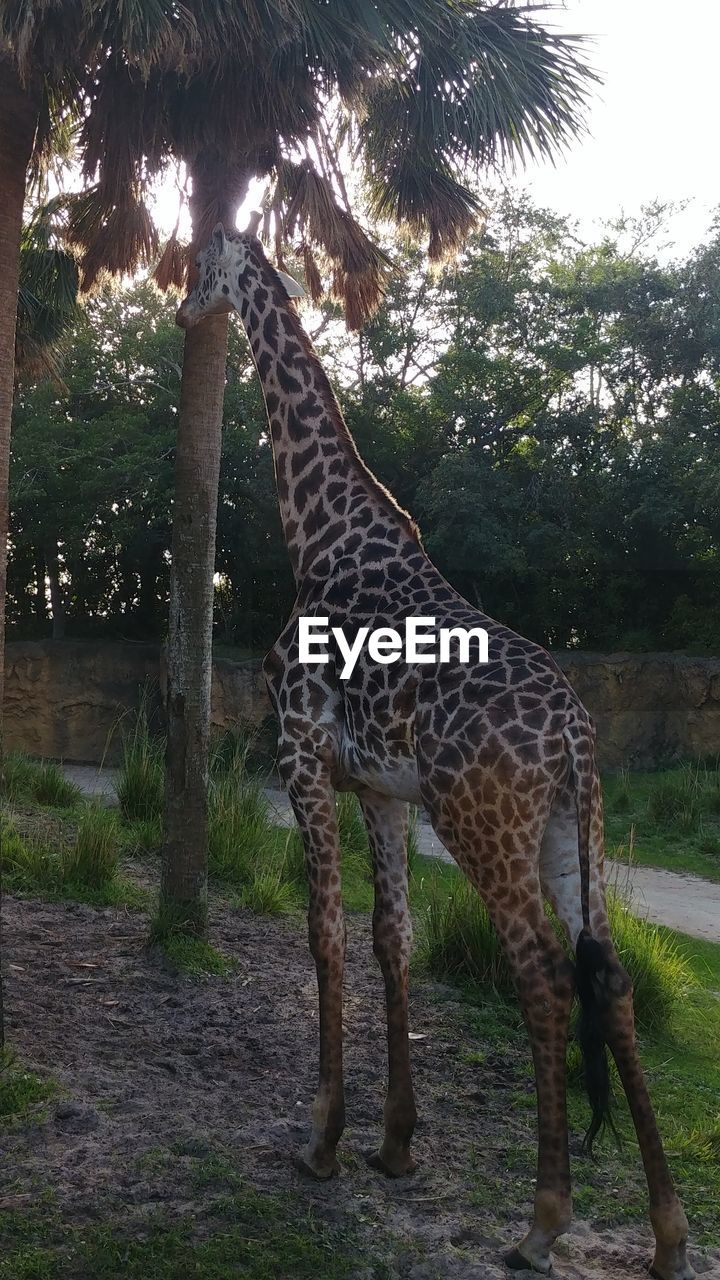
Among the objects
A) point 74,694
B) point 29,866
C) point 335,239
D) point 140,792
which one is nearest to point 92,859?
Answer: point 29,866

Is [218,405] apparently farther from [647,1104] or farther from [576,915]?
[647,1104]

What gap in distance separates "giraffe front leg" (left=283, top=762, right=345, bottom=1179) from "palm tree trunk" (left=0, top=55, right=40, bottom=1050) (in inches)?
65.2

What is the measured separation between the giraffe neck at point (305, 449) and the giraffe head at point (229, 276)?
45 millimetres

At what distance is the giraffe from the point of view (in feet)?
11.1

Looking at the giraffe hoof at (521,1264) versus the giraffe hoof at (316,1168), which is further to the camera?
the giraffe hoof at (316,1168)

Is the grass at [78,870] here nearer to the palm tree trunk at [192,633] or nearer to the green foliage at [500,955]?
the palm tree trunk at [192,633]

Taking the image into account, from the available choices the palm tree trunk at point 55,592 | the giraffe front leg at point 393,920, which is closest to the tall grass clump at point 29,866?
the giraffe front leg at point 393,920

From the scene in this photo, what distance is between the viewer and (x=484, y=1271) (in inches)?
129

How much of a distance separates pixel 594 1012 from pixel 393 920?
1035 mm

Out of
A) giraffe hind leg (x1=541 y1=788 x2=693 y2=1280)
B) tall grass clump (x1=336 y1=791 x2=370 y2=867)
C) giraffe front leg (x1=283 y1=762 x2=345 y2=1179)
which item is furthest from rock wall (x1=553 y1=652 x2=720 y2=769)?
giraffe hind leg (x1=541 y1=788 x2=693 y2=1280)

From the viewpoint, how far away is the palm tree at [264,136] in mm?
5957

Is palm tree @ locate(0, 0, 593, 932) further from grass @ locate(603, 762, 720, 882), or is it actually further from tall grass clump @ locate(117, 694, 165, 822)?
grass @ locate(603, 762, 720, 882)

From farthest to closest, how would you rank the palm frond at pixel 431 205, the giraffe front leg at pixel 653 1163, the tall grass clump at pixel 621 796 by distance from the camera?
the tall grass clump at pixel 621 796
the palm frond at pixel 431 205
the giraffe front leg at pixel 653 1163

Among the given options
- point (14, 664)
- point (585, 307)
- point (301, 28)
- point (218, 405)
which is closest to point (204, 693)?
point (218, 405)
